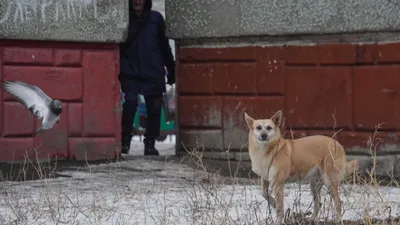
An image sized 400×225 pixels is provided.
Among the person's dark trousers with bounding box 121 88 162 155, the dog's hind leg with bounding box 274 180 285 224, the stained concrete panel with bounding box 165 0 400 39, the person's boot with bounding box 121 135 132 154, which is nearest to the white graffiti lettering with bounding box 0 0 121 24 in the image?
the stained concrete panel with bounding box 165 0 400 39

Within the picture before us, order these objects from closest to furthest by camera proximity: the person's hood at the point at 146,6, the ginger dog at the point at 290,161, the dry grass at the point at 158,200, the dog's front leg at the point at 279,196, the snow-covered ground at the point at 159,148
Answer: the dry grass at the point at 158,200, the dog's front leg at the point at 279,196, the ginger dog at the point at 290,161, the person's hood at the point at 146,6, the snow-covered ground at the point at 159,148

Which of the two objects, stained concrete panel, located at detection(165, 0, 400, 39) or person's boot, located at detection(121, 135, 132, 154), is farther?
person's boot, located at detection(121, 135, 132, 154)

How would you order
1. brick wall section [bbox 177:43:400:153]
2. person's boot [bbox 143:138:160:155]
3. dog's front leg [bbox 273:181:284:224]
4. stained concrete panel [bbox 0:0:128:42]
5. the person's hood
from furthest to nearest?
person's boot [bbox 143:138:160:155], the person's hood, stained concrete panel [bbox 0:0:128:42], brick wall section [bbox 177:43:400:153], dog's front leg [bbox 273:181:284:224]

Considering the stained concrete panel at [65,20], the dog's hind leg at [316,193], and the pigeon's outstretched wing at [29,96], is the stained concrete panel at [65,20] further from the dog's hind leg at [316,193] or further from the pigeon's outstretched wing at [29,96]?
the dog's hind leg at [316,193]

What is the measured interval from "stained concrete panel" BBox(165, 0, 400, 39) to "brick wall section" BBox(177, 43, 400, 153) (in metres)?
0.21

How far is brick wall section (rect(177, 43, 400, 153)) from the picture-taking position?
9.43 meters

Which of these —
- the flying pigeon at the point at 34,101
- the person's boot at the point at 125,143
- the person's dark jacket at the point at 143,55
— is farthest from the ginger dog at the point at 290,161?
the person's boot at the point at 125,143

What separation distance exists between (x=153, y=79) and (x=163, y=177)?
2.13 meters

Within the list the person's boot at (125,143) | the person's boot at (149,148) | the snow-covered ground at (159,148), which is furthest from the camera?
the snow-covered ground at (159,148)

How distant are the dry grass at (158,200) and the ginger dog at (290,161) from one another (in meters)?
0.13

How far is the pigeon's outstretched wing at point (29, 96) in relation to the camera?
28.1 feet

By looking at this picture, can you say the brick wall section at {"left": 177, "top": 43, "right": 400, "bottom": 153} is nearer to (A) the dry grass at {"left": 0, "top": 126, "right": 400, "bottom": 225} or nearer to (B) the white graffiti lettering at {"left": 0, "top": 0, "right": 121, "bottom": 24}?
(A) the dry grass at {"left": 0, "top": 126, "right": 400, "bottom": 225}

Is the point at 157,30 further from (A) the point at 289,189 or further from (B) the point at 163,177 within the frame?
(A) the point at 289,189

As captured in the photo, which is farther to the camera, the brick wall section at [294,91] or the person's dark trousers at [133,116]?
the person's dark trousers at [133,116]
